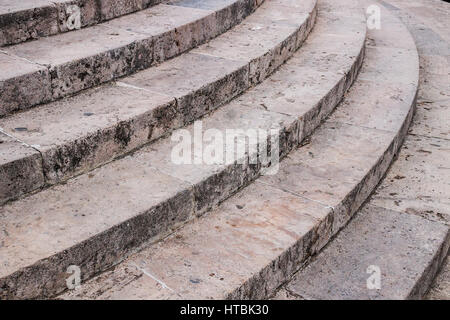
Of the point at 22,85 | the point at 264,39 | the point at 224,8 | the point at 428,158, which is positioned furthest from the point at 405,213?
the point at 22,85

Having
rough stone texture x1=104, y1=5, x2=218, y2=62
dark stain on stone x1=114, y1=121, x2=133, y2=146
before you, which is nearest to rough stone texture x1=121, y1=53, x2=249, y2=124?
rough stone texture x1=104, y1=5, x2=218, y2=62

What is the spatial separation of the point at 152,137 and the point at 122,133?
0.26 m

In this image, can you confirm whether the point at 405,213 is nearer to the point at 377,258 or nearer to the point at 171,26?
the point at 377,258

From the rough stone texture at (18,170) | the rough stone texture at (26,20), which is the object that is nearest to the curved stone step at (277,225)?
the rough stone texture at (18,170)

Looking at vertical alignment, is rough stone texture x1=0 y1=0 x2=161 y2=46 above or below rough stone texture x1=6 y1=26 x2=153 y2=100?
above

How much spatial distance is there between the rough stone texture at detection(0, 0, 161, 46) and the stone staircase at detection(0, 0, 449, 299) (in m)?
0.08

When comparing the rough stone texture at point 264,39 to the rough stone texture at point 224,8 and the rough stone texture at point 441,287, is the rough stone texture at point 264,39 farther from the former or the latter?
the rough stone texture at point 441,287

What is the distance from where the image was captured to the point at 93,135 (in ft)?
9.72

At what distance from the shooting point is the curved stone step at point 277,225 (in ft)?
8.30

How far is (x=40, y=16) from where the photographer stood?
381 cm

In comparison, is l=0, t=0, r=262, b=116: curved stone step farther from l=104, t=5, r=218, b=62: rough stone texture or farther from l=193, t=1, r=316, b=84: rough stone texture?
l=193, t=1, r=316, b=84: rough stone texture

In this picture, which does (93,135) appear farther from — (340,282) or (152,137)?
(340,282)

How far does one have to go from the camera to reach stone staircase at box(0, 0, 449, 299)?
2.55 metres
